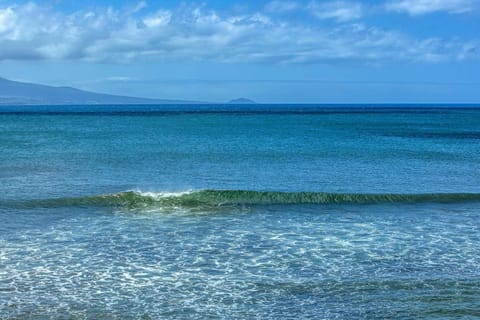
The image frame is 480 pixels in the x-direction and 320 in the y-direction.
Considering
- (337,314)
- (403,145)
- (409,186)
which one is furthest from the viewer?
(403,145)

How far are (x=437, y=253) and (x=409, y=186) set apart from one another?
13554mm

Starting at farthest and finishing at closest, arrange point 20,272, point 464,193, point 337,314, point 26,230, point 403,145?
1. point 403,145
2. point 464,193
3. point 26,230
4. point 20,272
5. point 337,314

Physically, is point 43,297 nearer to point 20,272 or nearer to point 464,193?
point 20,272

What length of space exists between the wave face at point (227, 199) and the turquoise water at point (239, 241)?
0.31 ft

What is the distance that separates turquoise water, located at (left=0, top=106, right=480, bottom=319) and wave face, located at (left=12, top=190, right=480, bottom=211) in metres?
0.09

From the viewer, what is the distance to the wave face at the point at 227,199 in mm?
26859

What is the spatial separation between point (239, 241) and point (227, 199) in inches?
320

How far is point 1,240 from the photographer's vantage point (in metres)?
19.8

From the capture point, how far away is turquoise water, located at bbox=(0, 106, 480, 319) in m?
14.2

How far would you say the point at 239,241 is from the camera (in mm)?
20062

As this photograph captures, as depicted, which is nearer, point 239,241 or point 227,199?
point 239,241

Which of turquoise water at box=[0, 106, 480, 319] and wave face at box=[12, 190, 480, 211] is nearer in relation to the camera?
turquoise water at box=[0, 106, 480, 319]

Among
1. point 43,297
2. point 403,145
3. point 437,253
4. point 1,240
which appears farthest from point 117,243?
point 403,145

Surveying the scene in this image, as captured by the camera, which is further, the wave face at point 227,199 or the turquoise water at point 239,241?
the wave face at point 227,199
